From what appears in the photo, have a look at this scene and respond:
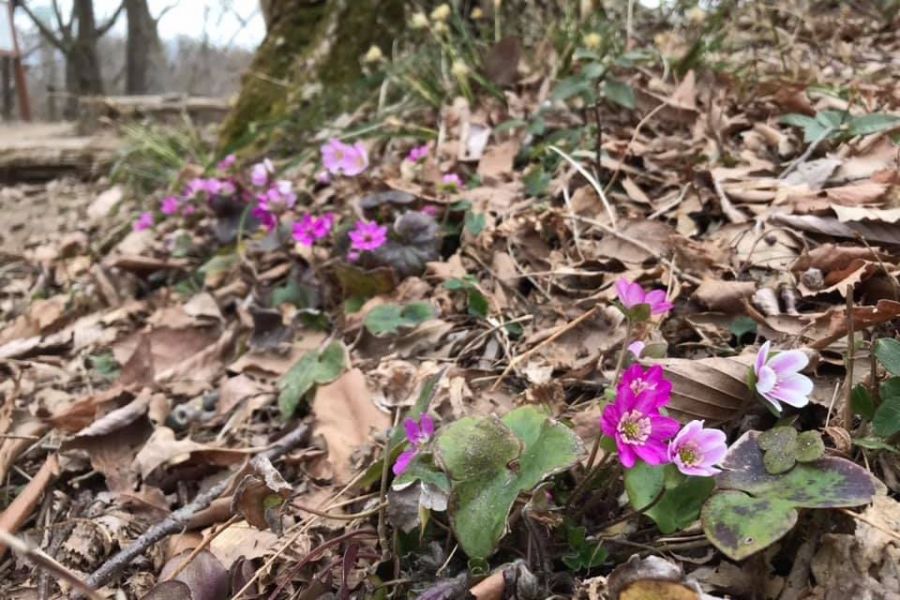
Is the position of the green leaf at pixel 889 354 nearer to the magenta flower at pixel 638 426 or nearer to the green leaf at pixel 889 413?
the green leaf at pixel 889 413

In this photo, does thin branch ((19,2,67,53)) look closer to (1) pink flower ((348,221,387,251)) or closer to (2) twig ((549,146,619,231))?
(1) pink flower ((348,221,387,251))

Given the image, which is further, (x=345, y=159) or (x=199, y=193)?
(x=199, y=193)

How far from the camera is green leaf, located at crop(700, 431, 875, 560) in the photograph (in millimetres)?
626

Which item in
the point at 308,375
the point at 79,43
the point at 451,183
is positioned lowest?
the point at 308,375

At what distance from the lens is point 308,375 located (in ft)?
4.25

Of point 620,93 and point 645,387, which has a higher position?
point 620,93

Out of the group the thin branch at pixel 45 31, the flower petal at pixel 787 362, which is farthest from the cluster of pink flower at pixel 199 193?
the thin branch at pixel 45 31

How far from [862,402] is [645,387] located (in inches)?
10.1

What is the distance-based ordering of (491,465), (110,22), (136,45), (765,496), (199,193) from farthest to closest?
(136,45)
(110,22)
(199,193)
(491,465)
(765,496)

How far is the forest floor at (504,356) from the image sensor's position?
74 cm

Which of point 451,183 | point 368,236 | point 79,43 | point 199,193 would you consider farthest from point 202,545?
point 79,43

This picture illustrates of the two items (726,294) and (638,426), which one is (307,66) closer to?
(726,294)

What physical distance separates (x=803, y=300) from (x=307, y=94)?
7.05 ft

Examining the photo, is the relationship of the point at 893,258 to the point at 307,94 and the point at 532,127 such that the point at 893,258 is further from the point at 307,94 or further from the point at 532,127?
the point at 307,94
